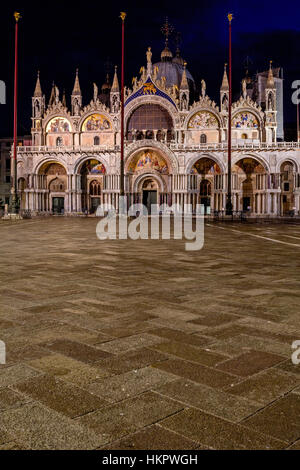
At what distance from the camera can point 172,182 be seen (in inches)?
1879

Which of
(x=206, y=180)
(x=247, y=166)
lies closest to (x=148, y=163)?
(x=206, y=180)

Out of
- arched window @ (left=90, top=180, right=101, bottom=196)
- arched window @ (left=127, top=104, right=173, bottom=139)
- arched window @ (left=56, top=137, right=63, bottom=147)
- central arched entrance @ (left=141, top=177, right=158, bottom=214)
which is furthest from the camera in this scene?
arched window @ (left=90, top=180, right=101, bottom=196)

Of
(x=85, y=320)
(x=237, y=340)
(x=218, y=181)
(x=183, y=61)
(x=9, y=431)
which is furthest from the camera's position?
(x=183, y=61)

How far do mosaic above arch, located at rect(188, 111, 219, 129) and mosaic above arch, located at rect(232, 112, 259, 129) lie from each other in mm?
2206

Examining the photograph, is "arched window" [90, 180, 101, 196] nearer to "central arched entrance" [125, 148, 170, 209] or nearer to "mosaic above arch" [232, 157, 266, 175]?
"central arched entrance" [125, 148, 170, 209]

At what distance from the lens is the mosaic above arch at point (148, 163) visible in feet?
160

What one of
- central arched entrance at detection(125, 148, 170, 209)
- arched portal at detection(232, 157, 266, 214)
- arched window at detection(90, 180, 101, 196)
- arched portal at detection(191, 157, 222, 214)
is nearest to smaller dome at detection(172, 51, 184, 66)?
central arched entrance at detection(125, 148, 170, 209)

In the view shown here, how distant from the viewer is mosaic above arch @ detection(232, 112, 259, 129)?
48281mm

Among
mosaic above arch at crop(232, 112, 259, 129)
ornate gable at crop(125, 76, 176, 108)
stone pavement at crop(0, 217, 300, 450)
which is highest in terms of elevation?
ornate gable at crop(125, 76, 176, 108)

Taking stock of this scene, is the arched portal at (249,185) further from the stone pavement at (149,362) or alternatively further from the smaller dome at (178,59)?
the stone pavement at (149,362)

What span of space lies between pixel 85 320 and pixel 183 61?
63.3 m

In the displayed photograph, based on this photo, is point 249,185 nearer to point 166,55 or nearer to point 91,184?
point 91,184
